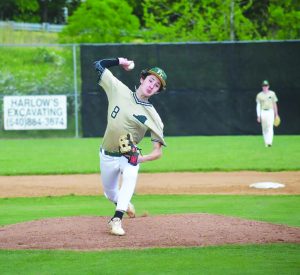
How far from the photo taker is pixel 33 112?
29078 millimetres

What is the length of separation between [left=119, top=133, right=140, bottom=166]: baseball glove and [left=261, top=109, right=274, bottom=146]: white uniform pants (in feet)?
51.4

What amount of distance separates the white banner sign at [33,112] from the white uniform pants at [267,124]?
22.3 feet

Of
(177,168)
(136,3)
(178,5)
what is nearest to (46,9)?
(136,3)

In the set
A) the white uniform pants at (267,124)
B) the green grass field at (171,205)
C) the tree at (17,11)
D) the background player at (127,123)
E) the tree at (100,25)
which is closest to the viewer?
the green grass field at (171,205)

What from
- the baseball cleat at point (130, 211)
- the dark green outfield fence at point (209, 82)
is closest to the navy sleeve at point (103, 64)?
the baseball cleat at point (130, 211)

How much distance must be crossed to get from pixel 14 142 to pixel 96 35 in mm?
14701

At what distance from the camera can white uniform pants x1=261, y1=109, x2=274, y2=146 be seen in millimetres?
25156

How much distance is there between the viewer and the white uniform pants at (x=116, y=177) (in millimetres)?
9805

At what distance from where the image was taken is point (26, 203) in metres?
14.4

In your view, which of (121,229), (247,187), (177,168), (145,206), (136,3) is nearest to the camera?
(121,229)

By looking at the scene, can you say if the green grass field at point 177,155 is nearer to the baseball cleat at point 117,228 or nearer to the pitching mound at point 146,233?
the pitching mound at point 146,233

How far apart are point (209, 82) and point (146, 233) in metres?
20.3

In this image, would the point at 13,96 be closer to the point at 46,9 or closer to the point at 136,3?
the point at 136,3

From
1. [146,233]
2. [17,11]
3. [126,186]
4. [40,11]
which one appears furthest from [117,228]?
[40,11]
